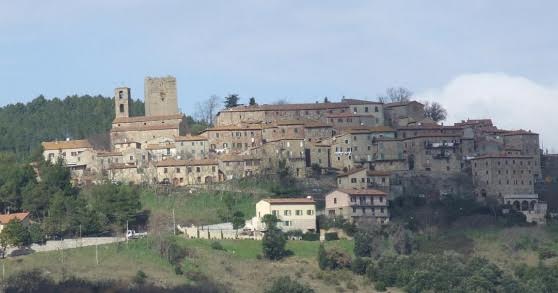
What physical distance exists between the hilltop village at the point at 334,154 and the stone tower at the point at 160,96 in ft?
13.4

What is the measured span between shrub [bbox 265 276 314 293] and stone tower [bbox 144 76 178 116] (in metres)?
32.4

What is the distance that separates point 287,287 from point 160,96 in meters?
34.8

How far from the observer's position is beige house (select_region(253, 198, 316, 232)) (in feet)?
272

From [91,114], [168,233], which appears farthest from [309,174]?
[91,114]

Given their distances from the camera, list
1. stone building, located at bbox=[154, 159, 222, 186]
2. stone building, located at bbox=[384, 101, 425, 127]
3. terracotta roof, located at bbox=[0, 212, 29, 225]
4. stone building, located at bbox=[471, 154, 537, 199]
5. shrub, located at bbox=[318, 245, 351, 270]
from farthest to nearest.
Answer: stone building, located at bbox=[384, 101, 425, 127], stone building, located at bbox=[154, 159, 222, 186], stone building, located at bbox=[471, 154, 537, 199], terracotta roof, located at bbox=[0, 212, 29, 225], shrub, located at bbox=[318, 245, 351, 270]

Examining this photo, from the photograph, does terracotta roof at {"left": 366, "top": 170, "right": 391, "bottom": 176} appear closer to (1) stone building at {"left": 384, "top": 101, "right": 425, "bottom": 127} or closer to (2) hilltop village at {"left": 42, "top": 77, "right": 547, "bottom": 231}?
(2) hilltop village at {"left": 42, "top": 77, "right": 547, "bottom": 231}

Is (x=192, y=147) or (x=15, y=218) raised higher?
(x=192, y=147)

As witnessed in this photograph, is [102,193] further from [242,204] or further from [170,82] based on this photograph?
[170,82]

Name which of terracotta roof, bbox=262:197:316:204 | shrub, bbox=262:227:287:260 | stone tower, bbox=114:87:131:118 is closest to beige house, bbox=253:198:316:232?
terracotta roof, bbox=262:197:316:204

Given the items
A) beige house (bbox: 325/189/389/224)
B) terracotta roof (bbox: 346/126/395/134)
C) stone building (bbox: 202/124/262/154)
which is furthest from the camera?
stone building (bbox: 202/124/262/154)

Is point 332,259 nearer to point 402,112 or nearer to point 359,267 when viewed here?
point 359,267

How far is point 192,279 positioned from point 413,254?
12.0m

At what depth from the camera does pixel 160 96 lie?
346ft

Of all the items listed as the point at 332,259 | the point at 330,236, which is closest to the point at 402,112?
the point at 330,236
